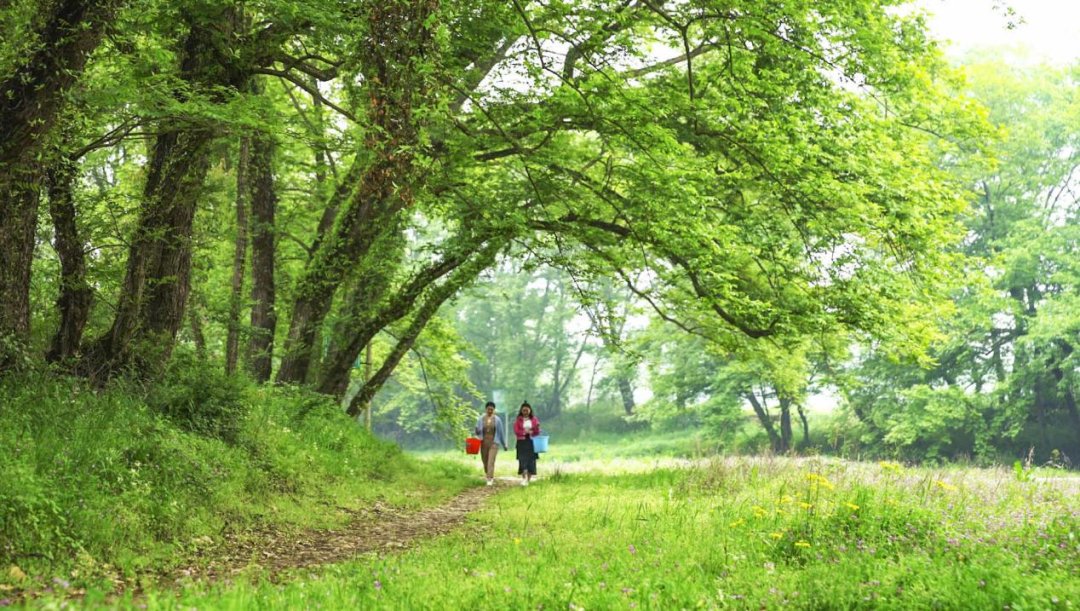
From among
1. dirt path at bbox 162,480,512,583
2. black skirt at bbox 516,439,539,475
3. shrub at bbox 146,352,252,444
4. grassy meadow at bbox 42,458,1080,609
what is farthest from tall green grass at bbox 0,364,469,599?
black skirt at bbox 516,439,539,475

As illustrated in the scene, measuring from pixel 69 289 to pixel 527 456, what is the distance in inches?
391

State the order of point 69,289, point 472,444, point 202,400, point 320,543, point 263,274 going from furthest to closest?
point 472,444 → point 263,274 → point 202,400 → point 69,289 → point 320,543

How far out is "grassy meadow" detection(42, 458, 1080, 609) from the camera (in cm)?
550

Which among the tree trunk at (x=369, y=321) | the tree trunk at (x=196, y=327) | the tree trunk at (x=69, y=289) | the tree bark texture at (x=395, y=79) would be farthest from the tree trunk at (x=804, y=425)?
the tree bark texture at (x=395, y=79)

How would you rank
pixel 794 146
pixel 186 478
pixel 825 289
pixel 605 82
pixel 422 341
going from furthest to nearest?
pixel 422 341 → pixel 825 289 → pixel 794 146 → pixel 605 82 → pixel 186 478

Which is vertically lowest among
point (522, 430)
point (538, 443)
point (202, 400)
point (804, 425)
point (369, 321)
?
point (538, 443)

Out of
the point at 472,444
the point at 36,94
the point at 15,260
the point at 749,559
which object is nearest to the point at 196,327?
the point at 15,260

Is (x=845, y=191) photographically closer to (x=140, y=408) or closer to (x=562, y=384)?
(x=140, y=408)

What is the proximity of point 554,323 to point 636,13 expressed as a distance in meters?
50.1

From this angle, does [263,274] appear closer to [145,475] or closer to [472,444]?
[472,444]

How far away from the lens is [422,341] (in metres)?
22.2

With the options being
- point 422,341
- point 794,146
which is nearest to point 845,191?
point 794,146

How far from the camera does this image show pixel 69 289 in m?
10.2

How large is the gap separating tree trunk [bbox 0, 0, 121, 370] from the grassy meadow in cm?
448
